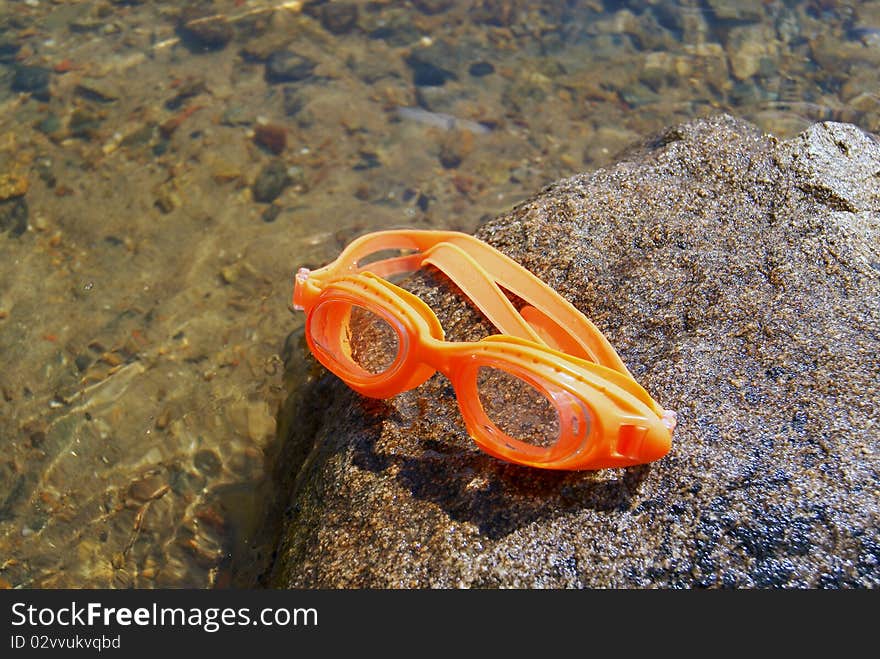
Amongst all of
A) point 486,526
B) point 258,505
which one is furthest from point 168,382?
point 486,526

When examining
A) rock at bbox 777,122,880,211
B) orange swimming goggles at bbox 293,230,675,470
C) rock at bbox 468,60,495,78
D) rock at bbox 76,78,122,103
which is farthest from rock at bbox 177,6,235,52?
rock at bbox 777,122,880,211

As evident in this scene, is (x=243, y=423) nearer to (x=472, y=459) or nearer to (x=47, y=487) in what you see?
(x=47, y=487)

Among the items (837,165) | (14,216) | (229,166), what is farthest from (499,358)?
(14,216)

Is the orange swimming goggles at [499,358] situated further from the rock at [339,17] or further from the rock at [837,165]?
the rock at [339,17]

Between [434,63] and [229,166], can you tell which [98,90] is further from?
[434,63]

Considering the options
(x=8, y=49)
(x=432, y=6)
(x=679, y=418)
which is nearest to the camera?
(x=679, y=418)
